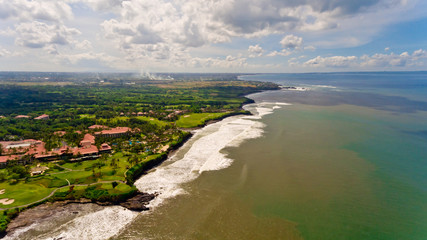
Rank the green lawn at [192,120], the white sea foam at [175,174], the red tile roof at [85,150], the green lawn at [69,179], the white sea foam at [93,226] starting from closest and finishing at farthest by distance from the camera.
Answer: the white sea foam at [93,226], the white sea foam at [175,174], the green lawn at [69,179], the red tile roof at [85,150], the green lawn at [192,120]

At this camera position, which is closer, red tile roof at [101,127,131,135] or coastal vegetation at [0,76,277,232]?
coastal vegetation at [0,76,277,232]

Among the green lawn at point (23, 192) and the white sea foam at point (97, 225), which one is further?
the green lawn at point (23, 192)

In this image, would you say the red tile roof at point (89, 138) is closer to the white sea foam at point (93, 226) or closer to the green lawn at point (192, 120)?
the green lawn at point (192, 120)

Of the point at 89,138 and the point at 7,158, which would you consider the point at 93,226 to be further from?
the point at 89,138

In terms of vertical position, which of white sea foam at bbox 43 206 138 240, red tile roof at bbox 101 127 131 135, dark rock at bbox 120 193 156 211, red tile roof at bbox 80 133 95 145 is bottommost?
white sea foam at bbox 43 206 138 240

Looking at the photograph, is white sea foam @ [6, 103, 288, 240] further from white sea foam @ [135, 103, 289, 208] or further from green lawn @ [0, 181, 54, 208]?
green lawn @ [0, 181, 54, 208]

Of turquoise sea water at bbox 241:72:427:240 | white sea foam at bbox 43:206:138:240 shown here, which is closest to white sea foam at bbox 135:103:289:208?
white sea foam at bbox 43:206:138:240

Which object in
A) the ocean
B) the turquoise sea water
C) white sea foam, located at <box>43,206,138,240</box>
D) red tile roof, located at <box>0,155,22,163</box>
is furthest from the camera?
red tile roof, located at <box>0,155,22,163</box>

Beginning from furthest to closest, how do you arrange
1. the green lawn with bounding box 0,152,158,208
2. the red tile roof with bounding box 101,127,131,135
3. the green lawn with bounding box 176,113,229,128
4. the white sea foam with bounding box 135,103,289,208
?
the green lawn with bounding box 176,113,229,128 → the red tile roof with bounding box 101,127,131,135 → the white sea foam with bounding box 135,103,289,208 → the green lawn with bounding box 0,152,158,208

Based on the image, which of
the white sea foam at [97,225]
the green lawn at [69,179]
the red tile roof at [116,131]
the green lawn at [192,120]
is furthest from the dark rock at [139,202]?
the green lawn at [192,120]
